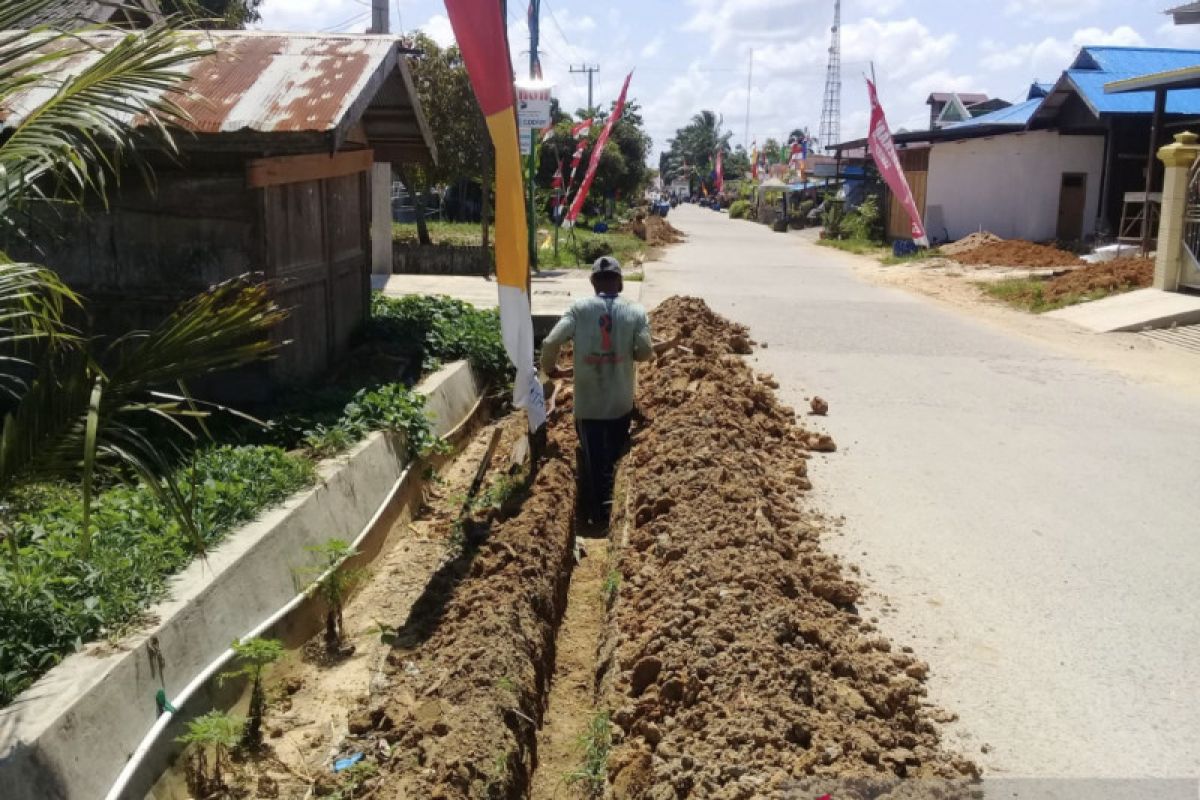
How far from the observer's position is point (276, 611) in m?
5.65

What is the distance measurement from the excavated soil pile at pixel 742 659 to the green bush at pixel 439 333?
11.3ft

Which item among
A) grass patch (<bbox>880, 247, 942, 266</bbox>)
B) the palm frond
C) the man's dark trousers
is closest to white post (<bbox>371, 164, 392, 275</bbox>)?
the man's dark trousers

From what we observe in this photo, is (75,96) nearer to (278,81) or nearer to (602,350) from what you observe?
(602,350)

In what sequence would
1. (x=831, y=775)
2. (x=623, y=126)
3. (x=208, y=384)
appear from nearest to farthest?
(x=831, y=775) < (x=208, y=384) < (x=623, y=126)

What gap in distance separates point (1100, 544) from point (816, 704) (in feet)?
11.3

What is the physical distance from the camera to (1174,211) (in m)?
18.0

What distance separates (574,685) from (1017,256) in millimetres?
23439

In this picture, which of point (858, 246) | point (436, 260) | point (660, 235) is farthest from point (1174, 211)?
point (660, 235)

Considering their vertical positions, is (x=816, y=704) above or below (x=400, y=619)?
above

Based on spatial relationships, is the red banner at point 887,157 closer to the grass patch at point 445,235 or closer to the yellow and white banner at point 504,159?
the grass patch at point 445,235

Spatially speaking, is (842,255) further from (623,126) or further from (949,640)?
(949,640)

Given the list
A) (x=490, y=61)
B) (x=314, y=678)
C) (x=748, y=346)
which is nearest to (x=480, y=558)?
(x=314, y=678)

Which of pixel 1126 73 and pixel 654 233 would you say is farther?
pixel 654 233

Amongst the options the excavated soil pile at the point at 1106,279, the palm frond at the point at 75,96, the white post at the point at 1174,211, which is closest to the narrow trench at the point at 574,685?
the palm frond at the point at 75,96
